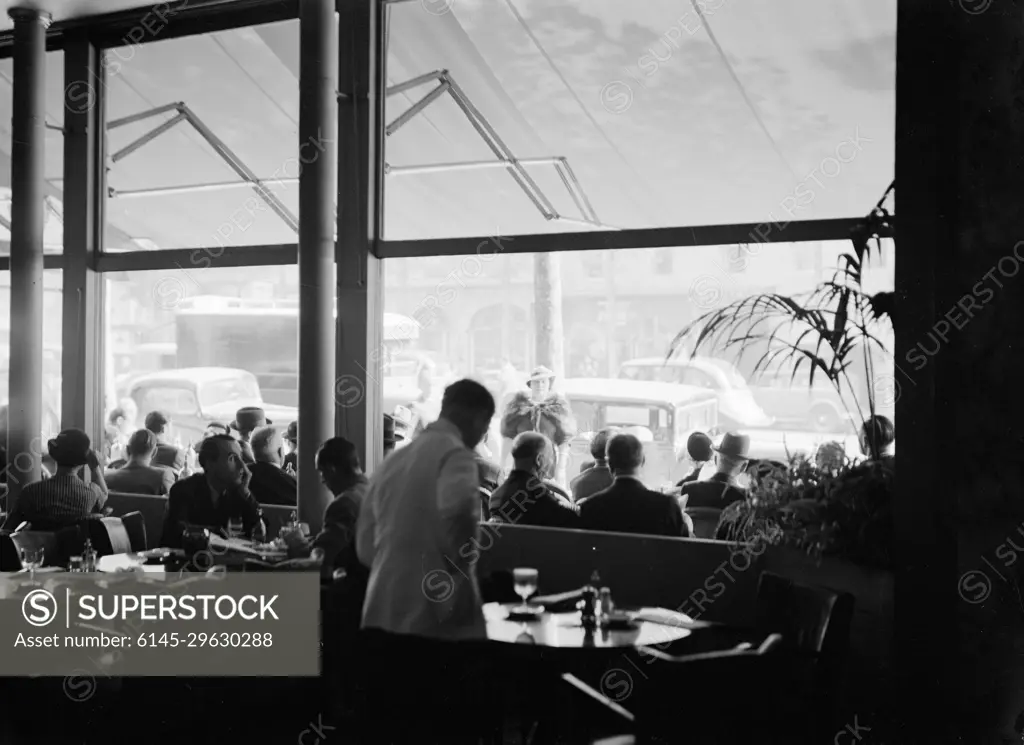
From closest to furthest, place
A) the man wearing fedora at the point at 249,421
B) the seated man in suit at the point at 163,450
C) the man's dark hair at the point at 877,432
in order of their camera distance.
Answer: the man's dark hair at the point at 877,432 → the man wearing fedora at the point at 249,421 → the seated man in suit at the point at 163,450

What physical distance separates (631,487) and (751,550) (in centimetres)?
72

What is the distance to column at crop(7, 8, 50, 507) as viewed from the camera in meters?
7.04

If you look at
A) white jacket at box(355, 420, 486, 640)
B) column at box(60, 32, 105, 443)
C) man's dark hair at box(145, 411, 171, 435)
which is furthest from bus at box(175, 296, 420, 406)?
white jacket at box(355, 420, 486, 640)

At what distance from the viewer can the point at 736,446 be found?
535 centimetres

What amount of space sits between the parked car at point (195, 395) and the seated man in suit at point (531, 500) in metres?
2.39

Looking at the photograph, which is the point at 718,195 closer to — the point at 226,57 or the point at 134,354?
the point at 226,57

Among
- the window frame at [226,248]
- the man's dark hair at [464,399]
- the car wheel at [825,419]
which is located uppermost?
the window frame at [226,248]

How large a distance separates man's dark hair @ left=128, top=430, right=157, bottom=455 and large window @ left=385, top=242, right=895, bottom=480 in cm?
170

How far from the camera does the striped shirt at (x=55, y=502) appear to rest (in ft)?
17.0

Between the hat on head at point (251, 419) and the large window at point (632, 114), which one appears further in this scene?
the hat on head at point (251, 419)

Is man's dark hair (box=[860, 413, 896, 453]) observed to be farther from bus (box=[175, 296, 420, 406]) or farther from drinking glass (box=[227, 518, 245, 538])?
drinking glass (box=[227, 518, 245, 538])

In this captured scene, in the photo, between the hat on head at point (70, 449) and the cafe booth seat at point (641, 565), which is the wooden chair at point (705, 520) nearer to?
the cafe booth seat at point (641, 565)

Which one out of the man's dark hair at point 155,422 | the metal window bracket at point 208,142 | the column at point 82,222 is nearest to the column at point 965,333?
the metal window bracket at point 208,142

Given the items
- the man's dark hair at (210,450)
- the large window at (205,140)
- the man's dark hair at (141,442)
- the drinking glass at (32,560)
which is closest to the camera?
the drinking glass at (32,560)
